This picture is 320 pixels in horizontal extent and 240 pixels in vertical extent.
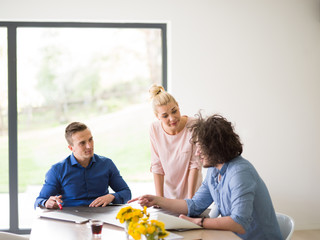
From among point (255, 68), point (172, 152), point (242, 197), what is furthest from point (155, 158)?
point (255, 68)

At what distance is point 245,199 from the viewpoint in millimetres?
2076

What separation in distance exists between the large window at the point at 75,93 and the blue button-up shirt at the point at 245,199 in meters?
2.51

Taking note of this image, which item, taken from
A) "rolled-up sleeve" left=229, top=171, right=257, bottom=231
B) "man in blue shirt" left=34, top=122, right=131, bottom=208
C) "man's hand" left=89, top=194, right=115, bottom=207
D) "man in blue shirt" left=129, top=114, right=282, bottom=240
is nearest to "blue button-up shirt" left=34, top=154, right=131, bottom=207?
"man in blue shirt" left=34, top=122, right=131, bottom=208

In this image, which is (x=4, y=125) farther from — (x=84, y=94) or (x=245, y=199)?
(x=245, y=199)

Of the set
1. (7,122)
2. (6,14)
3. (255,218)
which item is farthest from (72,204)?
(6,14)

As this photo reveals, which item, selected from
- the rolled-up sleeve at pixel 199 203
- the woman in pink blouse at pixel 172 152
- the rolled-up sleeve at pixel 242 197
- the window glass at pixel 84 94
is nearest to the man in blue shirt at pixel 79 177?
the woman in pink blouse at pixel 172 152

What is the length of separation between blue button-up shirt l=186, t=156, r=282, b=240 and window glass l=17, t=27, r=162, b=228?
2725mm

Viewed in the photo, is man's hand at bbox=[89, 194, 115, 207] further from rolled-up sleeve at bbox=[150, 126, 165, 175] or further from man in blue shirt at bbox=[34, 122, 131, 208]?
rolled-up sleeve at bbox=[150, 126, 165, 175]

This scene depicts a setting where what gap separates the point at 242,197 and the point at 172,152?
40.4 inches

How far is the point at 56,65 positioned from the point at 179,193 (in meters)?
2.46

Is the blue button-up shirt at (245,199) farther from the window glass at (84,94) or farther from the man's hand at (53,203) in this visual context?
the window glass at (84,94)

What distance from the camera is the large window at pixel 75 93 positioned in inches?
179

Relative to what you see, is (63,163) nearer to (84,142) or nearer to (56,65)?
(84,142)

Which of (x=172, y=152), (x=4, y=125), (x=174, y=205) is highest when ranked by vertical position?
(x=4, y=125)
